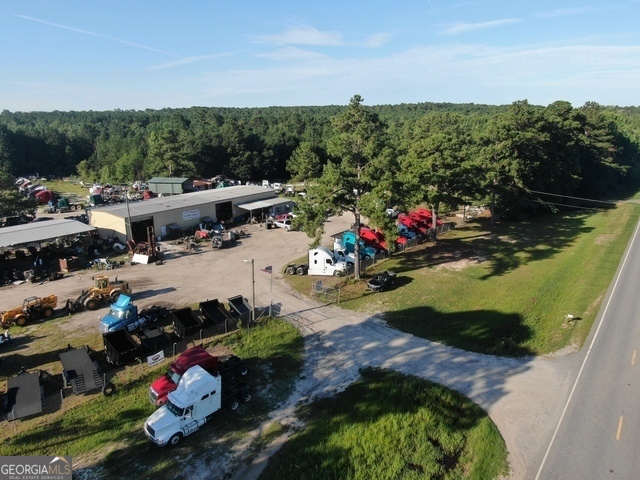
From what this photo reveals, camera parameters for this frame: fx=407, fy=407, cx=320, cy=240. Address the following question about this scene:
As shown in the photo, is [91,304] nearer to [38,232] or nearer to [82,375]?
[82,375]

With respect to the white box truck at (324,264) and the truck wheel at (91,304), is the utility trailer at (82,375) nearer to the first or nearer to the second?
the truck wheel at (91,304)

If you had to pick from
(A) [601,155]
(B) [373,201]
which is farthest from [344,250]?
(A) [601,155]

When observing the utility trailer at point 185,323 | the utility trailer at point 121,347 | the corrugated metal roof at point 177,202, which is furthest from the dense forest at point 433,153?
the utility trailer at point 121,347

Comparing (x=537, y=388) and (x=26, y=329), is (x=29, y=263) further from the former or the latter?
(x=537, y=388)

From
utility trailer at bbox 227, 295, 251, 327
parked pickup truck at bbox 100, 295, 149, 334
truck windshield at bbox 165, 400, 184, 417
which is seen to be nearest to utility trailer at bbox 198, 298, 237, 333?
utility trailer at bbox 227, 295, 251, 327

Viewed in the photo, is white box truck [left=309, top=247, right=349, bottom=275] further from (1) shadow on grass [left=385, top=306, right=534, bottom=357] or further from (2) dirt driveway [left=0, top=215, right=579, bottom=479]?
(1) shadow on grass [left=385, top=306, right=534, bottom=357]
